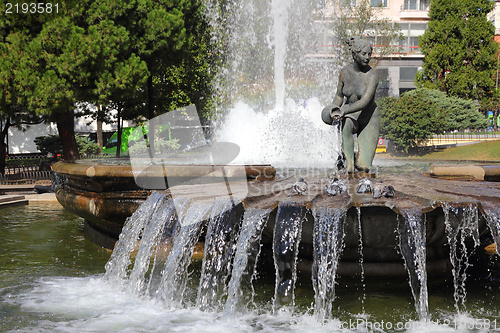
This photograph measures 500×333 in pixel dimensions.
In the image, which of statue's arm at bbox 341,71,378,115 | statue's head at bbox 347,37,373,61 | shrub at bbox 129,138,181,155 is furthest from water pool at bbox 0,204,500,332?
shrub at bbox 129,138,181,155

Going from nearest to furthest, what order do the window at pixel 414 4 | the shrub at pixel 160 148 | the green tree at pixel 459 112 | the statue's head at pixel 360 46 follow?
the statue's head at pixel 360 46 < the shrub at pixel 160 148 < the green tree at pixel 459 112 < the window at pixel 414 4

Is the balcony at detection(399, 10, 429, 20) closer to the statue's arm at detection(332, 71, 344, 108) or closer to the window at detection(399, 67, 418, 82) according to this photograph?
the window at detection(399, 67, 418, 82)

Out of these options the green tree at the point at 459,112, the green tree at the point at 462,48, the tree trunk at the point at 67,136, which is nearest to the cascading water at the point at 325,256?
the tree trunk at the point at 67,136

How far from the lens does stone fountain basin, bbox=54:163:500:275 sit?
476cm

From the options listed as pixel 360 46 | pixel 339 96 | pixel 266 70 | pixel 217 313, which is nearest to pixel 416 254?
pixel 217 313

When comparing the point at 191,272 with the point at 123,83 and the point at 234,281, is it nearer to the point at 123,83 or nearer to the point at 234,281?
the point at 234,281

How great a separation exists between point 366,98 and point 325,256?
2.28 meters

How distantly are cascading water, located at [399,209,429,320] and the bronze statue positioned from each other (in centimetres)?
175

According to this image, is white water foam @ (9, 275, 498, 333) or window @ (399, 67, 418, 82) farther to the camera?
window @ (399, 67, 418, 82)

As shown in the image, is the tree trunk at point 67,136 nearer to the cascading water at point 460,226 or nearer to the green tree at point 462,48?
the cascading water at point 460,226

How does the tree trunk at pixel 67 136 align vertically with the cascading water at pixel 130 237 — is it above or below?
above

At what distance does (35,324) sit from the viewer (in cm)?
462

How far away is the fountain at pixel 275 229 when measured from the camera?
15.6 feet

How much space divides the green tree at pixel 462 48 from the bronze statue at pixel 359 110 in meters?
35.2
